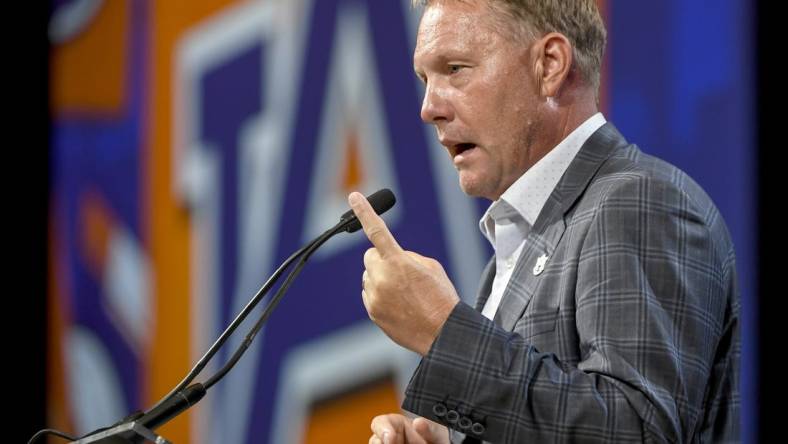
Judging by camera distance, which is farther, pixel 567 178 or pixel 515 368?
pixel 567 178

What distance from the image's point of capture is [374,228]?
56.1 inches

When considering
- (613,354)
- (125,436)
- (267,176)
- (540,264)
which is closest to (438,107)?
(540,264)

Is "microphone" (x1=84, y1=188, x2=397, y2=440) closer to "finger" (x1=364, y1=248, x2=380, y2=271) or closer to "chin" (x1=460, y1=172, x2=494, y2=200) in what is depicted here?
"finger" (x1=364, y1=248, x2=380, y2=271)

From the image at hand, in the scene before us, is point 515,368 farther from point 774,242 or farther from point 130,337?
point 130,337

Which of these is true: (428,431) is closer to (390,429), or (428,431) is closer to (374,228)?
(390,429)

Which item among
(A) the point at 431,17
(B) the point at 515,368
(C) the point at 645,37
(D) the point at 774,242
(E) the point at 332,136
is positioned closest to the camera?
(B) the point at 515,368

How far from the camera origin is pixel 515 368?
1357 millimetres

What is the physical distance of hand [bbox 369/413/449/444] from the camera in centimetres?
175

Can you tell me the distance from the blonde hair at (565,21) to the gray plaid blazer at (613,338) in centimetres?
26

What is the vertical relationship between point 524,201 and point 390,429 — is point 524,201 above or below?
above

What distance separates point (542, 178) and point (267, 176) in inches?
81.0

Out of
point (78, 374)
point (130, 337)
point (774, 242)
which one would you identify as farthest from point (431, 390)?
point (78, 374)

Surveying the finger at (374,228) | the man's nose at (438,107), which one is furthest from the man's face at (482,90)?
the finger at (374,228)

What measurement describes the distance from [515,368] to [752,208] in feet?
4.43
